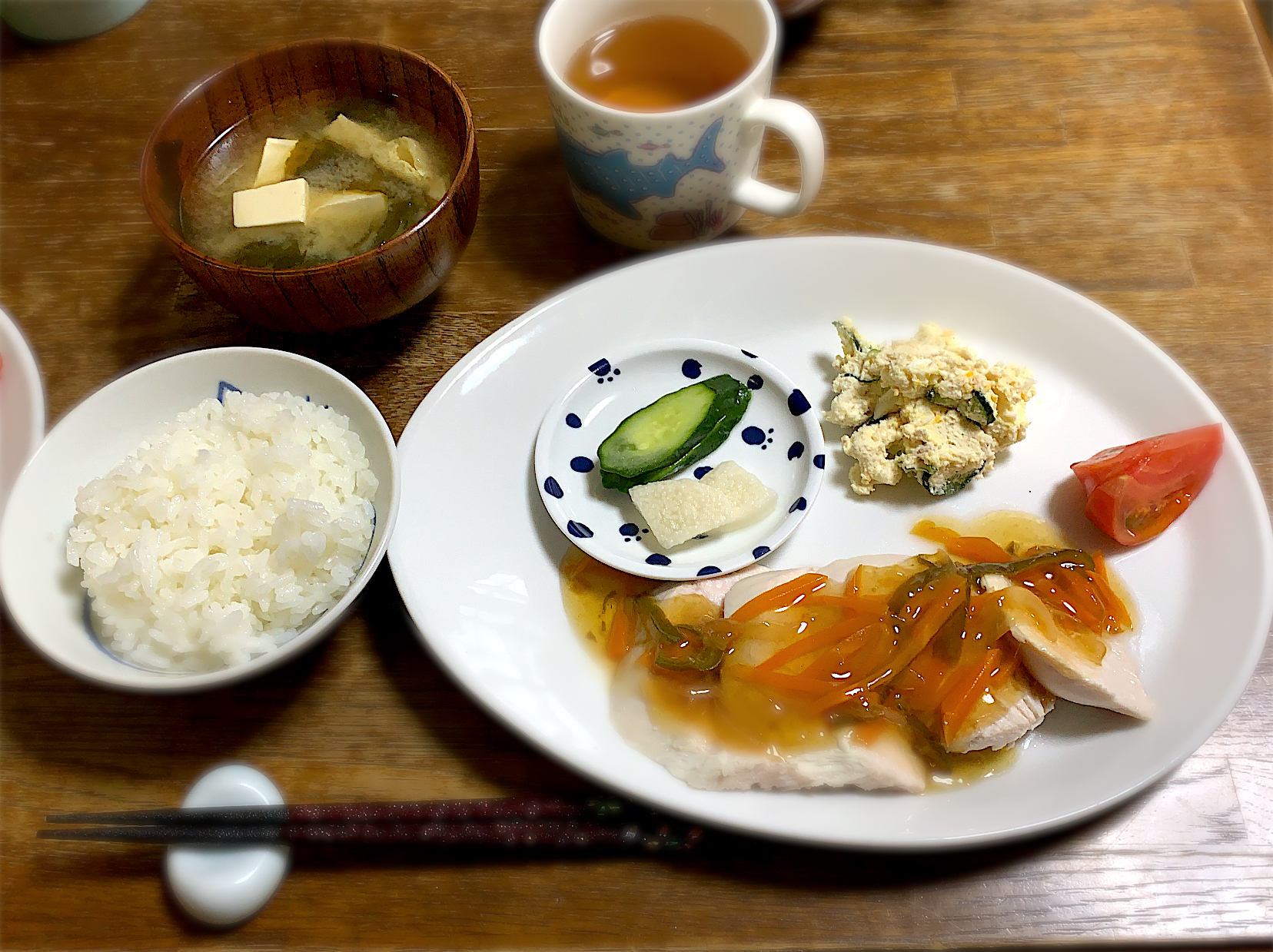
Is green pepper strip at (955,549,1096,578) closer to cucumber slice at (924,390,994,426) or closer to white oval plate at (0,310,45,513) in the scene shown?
cucumber slice at (924,390,994,426)

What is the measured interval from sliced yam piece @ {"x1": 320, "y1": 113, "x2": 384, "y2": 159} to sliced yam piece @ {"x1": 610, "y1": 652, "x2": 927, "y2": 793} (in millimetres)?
1216

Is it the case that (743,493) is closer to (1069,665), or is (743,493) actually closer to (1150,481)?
(1069,665)

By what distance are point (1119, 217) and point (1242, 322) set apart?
0.34 m

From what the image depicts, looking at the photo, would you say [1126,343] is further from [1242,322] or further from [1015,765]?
[1015,765]

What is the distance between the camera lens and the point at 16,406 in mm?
1470

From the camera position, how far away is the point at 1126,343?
1.54 meters

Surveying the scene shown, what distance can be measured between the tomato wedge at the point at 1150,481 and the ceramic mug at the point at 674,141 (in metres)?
0.73

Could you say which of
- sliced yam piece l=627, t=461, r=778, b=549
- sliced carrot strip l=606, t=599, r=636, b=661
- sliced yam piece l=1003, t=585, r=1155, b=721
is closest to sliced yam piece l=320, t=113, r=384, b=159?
sliced yam piece l=627, t=461, r=778, b=549

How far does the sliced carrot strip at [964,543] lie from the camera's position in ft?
4.65

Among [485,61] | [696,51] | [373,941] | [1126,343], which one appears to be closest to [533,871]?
[373,941]

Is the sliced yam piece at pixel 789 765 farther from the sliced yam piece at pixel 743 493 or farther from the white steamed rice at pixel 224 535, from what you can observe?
the white steamed rice at pixel 224 535

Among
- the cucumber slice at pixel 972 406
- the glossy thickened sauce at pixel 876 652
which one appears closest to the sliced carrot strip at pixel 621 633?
the glossy thickened sauce at pixel 876 652

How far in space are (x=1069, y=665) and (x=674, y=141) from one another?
3.47 ft

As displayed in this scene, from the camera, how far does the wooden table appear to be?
3.99 feet
